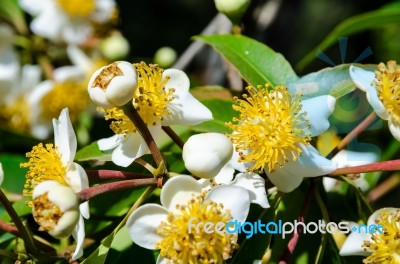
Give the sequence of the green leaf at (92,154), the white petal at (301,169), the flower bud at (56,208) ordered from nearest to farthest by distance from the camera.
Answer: the flower bud at (56,208) → the white petal at (301,169) → the green leaf at (92,154)

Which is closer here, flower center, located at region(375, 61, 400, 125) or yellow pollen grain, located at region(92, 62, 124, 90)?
yellow pollen grain, located at region(92, 62, 124, 90)

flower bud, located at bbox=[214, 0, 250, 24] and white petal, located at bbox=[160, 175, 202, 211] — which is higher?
flower bud, located at bbox=[214, 0, 250, 24]

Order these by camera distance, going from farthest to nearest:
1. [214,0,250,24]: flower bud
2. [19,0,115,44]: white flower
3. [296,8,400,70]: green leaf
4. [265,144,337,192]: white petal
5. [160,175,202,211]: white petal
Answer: [19,0,115,44]: white flower → [296,8,400,70]: green leaf → [214,0,250,24]: flower bud → [265,144,337,192]: white petal → [160,175,202,211]: white petal

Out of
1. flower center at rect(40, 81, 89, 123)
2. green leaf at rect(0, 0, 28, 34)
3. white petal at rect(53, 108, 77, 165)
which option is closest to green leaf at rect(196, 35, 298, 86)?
white petal at rect(53, 108, 77, 165)

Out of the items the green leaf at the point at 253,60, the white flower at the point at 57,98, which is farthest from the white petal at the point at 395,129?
the white flower at the point at 57,98

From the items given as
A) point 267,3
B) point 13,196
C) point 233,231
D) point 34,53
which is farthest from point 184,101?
point 34,53

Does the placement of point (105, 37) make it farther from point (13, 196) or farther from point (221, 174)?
point (221, 174)

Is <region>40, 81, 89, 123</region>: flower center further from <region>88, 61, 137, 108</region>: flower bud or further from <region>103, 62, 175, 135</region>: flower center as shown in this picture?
<region>88, 61, 137, 108</region>: flower bud

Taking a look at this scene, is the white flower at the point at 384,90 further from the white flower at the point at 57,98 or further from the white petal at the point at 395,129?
the white flower at the point at 57,98
